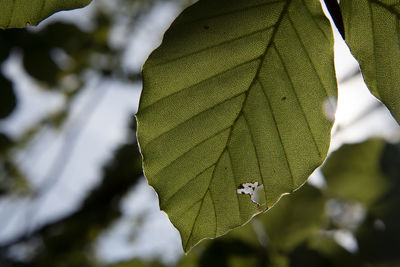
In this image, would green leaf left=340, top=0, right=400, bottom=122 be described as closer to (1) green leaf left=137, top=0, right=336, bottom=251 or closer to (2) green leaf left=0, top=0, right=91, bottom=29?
(1) green leaf left=137, top=0, right=336, bottom=251

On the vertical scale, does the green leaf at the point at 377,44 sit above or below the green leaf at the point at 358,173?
above

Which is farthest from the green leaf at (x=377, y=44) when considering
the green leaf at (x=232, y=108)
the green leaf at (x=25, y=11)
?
the green leaf at (x=25, y=11)

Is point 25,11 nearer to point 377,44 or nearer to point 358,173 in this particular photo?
point 377,44

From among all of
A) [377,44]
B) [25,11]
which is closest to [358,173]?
[377,44]

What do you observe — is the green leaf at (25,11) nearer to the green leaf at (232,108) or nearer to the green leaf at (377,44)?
the green leaf at (232,108)

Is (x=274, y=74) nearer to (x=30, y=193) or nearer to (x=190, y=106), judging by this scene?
(x=190, y=106)

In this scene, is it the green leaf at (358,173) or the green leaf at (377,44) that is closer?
the green leaf at (377,44)
